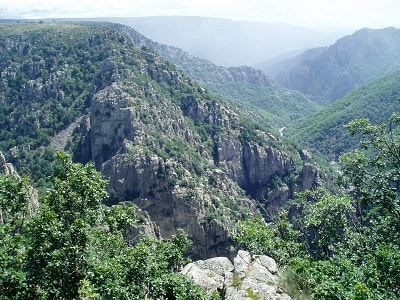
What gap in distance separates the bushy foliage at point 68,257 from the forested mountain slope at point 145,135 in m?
84.4

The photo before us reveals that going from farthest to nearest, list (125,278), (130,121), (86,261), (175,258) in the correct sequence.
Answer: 1. (130,121)
2. (175,258)
3. (125,278)
4. (86,261)

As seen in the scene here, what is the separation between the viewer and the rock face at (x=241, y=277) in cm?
2298

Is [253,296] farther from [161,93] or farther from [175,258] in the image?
[161,93]

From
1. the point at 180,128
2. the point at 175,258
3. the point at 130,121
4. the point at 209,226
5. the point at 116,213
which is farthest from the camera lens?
the point at 180,128

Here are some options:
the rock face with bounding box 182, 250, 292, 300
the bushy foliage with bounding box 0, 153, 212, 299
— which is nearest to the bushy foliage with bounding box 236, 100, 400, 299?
the rock face with bounding box 182, 250, 292, 300

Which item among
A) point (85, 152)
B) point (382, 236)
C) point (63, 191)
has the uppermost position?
point (63, 191)

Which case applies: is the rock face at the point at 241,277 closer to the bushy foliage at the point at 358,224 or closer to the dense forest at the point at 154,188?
the dense forest at the point at 154,188

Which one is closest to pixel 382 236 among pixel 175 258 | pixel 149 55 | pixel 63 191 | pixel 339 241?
pixel 339 241

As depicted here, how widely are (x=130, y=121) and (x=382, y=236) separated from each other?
333 ft

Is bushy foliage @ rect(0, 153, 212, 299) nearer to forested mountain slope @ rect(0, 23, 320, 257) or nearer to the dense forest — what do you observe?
the dense forest

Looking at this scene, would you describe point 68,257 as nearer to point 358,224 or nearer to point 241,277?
point 241,277

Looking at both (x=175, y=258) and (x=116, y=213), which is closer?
(x=116, y=213)

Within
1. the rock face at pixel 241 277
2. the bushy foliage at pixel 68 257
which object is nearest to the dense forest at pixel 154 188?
the bushy foliage at pixel 68 257

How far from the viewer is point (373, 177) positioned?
3203 centimetres
